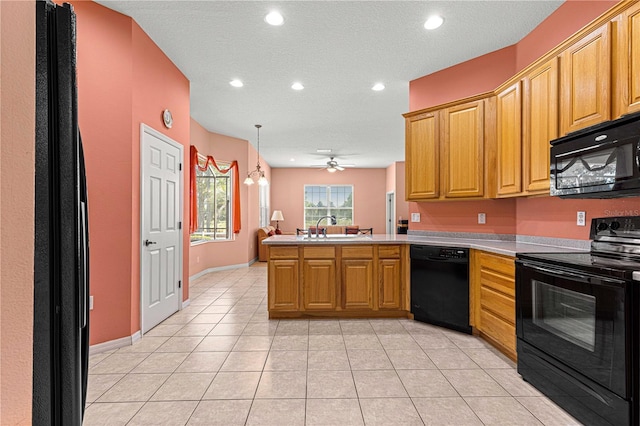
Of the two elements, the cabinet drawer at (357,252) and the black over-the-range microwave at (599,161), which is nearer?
the black over-the-range microwave at (599,161)

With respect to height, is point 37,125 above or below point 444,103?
below

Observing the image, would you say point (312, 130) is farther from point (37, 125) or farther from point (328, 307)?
point (37, 125)

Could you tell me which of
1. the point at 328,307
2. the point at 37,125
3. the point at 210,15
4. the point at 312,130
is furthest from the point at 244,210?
the point at 37,125

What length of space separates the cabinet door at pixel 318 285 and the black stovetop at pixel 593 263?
198cm

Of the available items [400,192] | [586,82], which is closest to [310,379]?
[586,82]

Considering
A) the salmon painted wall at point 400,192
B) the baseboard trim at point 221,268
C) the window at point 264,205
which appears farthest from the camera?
the salmon painted wall at point 400,192

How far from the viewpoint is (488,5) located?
2717 mm

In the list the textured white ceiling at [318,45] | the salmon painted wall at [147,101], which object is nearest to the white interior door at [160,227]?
the salmon painted wall at [147,101]

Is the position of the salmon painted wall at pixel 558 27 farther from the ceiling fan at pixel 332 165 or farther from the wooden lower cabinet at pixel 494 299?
the ceiling fan at pixel 332 165

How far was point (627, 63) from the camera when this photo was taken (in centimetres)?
188

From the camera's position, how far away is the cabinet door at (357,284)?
3.64 metres

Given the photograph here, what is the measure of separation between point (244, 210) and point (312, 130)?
245 cm

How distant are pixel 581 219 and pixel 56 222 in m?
3.24

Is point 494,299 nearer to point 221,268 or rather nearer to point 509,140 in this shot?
point 509,140
